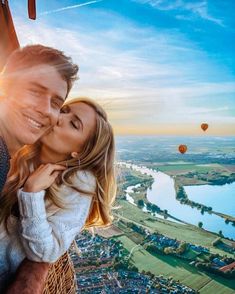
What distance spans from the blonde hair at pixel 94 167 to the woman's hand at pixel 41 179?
4 centimetres

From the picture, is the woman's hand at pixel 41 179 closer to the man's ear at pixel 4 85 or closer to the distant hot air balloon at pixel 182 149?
the man's ear at pixel 4 85

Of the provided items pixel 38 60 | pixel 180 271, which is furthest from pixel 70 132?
pixel 180 271

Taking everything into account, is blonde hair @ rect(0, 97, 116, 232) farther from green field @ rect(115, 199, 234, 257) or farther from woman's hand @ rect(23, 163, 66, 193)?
green field @ rect(115, 199, 234, 257)

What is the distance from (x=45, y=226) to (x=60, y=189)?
0.50 ft

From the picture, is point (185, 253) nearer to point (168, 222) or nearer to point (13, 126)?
point (168, 222)

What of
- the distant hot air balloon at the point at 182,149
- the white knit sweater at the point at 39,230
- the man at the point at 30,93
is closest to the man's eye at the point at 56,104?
the man at the point at 30,93

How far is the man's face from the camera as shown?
952 mm

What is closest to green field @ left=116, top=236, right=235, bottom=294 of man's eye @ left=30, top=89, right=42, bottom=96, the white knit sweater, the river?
the river

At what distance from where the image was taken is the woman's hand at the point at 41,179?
3.12ft

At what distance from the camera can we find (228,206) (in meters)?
17.6

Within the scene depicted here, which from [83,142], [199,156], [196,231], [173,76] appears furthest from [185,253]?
[173,76]

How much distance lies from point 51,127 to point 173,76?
85.9ft

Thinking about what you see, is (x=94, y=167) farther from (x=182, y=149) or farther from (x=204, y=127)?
(x=182, y=149)

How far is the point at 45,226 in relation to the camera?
90cm
